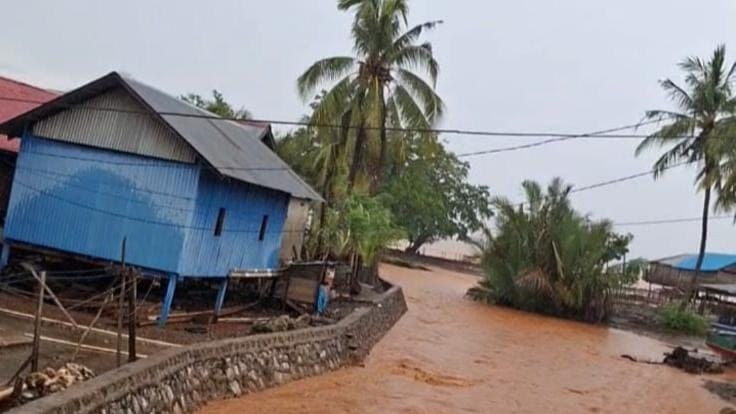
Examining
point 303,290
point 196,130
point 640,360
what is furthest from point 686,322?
point 196,130

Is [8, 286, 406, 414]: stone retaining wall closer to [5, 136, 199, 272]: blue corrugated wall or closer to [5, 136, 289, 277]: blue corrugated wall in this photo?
[5, 136, 289, 277]: blue corrugated wall

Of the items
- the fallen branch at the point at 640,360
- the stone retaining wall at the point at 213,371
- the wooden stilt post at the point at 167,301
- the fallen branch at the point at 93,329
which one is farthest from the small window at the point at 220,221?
the fallen branch at the point at 640,360

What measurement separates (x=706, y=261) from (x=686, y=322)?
40.0 ft

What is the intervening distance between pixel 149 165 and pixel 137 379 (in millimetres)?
6387

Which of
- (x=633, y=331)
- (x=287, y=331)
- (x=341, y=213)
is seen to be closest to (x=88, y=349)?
(x=287, y=331)

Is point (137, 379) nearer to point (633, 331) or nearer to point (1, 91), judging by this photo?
point (1, 91)

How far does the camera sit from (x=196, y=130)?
14.6m

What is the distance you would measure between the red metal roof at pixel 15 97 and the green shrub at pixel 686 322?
2459 centimetres

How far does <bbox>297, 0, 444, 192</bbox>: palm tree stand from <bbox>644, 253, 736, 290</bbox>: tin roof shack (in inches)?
767

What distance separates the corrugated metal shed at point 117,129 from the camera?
13633 mm

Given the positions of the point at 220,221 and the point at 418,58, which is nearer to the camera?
the point at 220,221

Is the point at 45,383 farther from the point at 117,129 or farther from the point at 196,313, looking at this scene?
the point at 196,313

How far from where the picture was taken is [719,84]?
29.0 metres

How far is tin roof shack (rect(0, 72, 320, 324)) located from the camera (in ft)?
44.2
